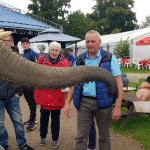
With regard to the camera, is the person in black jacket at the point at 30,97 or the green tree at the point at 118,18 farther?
the green tree at the point at 118,18

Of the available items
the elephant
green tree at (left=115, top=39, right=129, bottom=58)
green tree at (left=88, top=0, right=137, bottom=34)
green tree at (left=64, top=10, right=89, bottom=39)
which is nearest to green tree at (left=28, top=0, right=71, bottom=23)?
green tree at (left=64, top=10, right=89, bottom=39)

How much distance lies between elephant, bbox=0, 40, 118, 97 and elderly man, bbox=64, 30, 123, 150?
2.02 meters

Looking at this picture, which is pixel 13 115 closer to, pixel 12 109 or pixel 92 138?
pixel 12 109

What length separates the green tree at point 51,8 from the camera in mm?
63741

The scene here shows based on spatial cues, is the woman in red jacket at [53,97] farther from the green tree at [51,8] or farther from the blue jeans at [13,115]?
the green tree at [51,8]

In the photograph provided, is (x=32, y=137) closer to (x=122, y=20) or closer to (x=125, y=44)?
(x=125, y=44)

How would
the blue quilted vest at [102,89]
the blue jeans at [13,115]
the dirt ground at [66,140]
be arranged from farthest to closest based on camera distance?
1. the dirt ground at [66,140]
2. the blue jeans at [13,115]
3. the blue quilted vest at [102,89]

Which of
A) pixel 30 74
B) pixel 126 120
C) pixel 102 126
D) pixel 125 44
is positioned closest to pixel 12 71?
pixel 30 74

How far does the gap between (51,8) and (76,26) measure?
6.01 m

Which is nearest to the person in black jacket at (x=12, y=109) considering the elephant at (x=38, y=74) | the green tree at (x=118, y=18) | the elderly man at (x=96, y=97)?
the elderly man at (x=96, y=97)

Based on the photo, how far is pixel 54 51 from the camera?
678 centimetres

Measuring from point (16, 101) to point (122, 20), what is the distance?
71.4 m

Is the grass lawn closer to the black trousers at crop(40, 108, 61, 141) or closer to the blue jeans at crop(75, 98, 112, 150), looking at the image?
the black trousers at crop(40, 108, 61, 141)

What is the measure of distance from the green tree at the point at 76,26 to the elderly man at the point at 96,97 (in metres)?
57.6
